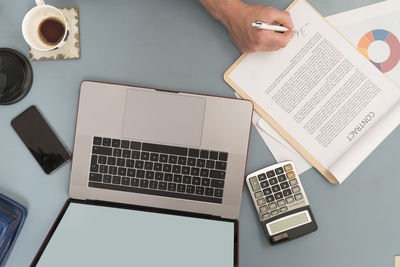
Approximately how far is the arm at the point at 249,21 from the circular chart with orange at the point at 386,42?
18 cm

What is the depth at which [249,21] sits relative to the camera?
2.16 feet

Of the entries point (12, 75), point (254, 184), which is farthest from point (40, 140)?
point (254, 184)

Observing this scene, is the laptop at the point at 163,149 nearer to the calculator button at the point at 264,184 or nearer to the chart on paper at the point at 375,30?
the calculator button at the point at 264,184

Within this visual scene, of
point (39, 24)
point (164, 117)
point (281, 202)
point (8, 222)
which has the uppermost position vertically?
point (39, 24)

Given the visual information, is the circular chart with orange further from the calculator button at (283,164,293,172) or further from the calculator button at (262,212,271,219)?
the calculator button at (262,212,271,219)

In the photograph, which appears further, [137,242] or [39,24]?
[39,24]

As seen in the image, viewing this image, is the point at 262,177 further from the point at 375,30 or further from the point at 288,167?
the point at 375,30

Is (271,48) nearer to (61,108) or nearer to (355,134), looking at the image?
(355,134)

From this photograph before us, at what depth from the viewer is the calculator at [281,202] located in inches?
27.3

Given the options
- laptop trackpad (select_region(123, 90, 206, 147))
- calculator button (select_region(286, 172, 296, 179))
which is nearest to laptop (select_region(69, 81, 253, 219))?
laptop trackpad (select_region(123, 90, 206, 147))

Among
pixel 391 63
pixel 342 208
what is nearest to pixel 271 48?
pixel 391 63

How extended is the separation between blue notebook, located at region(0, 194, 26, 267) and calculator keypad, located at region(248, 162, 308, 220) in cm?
52

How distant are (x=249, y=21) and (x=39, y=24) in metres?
0.45

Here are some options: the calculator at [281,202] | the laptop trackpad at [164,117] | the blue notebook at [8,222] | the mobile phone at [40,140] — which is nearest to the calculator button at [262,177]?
the calculator at [281,202]
